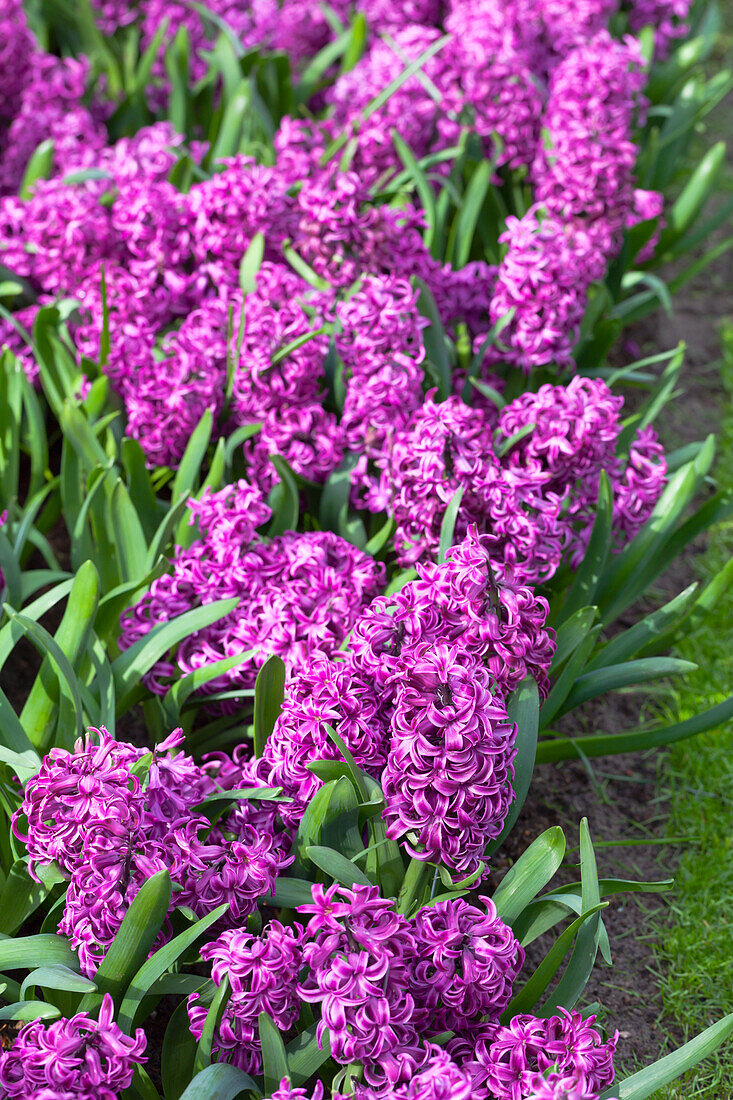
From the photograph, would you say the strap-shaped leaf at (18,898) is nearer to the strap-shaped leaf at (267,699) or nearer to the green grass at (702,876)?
the strap-shaped leaf at (267,699)

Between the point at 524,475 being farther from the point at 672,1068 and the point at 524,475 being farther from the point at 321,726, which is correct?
the point at 672,1068

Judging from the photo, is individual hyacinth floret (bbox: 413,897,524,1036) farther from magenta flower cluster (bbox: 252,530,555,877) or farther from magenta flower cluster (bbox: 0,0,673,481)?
magenta flower cluster (bbox: 0,0,673,481)

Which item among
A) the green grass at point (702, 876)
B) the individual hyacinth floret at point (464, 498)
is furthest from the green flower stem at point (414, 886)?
the green grass at point (702, 876)

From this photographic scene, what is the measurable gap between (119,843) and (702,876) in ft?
4.69

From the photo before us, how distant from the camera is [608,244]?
2844mm

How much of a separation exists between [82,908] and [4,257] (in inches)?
81.4

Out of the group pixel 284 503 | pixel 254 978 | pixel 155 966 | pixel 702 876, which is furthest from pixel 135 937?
pixel 702 876

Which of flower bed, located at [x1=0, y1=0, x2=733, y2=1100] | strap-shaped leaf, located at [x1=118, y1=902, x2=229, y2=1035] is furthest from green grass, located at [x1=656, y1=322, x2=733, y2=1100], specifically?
strap-shaped leaf, located at [x1=118, y1=902, x2=229, y2=1035]

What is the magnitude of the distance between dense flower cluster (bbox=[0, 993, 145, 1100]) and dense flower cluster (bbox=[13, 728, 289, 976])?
168 millimetres

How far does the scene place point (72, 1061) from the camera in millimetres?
1270

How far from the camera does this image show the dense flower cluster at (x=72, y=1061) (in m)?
1.27

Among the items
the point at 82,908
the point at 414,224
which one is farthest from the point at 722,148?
the point at 82,908

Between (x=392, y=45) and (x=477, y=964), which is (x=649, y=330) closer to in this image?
(x=392, y=45)

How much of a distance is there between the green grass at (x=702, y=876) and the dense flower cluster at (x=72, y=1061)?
1.09 m
